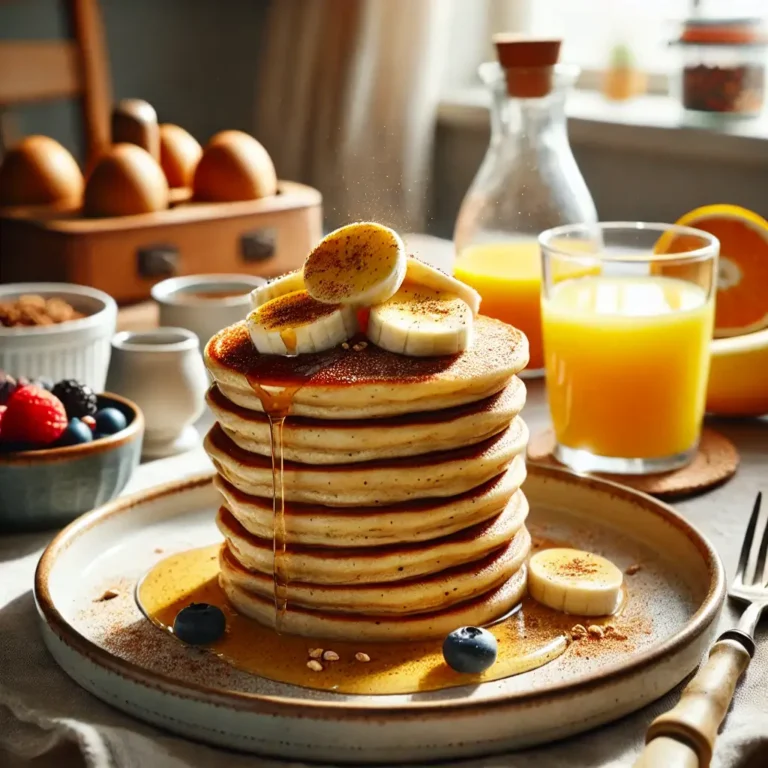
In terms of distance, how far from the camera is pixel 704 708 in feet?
2.42

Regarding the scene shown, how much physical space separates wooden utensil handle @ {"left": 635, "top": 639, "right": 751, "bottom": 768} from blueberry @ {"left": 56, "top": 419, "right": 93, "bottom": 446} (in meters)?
0.68

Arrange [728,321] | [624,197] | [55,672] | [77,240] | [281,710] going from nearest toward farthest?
[281,710]
[55,672]
[728,321]
[77,240]
[624,197]

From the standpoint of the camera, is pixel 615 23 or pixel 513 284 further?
pixel 615 23

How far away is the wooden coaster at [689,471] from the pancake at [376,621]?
408 mm

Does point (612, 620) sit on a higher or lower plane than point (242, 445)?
lower

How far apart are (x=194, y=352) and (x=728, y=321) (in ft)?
2.50

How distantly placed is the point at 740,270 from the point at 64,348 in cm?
94

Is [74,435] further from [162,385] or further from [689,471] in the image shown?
[689,471]

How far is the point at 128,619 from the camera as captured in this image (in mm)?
963

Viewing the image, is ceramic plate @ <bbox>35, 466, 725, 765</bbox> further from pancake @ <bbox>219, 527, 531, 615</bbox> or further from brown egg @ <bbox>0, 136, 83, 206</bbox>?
brown egg @ <bbox>0, 136, 83, 206</bbox>

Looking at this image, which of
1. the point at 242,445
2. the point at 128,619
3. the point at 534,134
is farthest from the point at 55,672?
the point at 534,134

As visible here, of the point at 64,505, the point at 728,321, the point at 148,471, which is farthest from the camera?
the point at 728,321

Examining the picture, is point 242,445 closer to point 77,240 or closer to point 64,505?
point 64,505

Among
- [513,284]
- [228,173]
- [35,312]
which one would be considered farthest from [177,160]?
[513,284]
